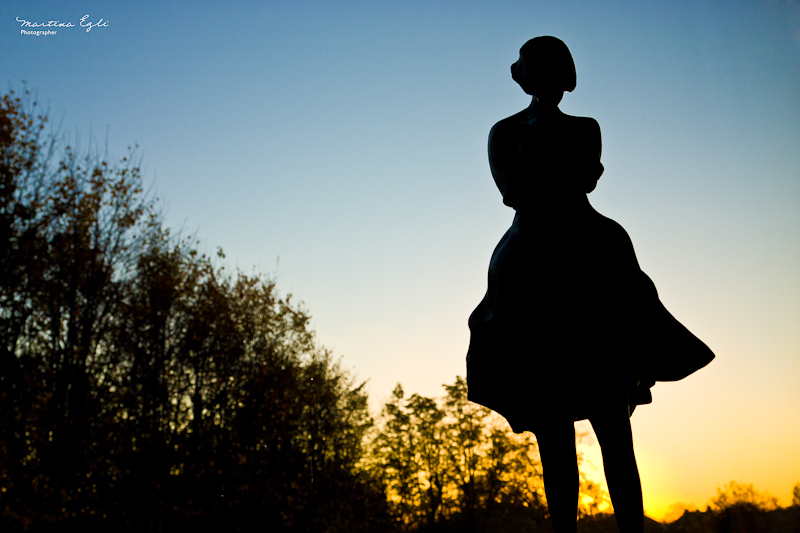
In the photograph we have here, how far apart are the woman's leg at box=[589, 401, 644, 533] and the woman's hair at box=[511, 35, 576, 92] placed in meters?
1.64

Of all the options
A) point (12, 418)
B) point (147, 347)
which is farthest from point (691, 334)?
point (147, 347)

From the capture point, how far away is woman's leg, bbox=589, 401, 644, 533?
248 centimetres

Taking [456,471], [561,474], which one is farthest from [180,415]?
[561,474]

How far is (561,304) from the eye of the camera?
2.81 m

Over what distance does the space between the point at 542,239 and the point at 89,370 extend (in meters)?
18.3

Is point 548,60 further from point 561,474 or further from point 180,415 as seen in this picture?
point 180,415

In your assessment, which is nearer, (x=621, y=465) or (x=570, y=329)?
(x=621, y=465)

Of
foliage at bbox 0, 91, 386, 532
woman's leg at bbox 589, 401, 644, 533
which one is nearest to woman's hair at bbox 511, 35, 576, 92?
woman's leg at bbox 589, 401, 644, 533

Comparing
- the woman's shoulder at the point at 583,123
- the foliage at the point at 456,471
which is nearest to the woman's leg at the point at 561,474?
the woman's shoulder at the point at 583,123

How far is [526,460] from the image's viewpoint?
2645cm

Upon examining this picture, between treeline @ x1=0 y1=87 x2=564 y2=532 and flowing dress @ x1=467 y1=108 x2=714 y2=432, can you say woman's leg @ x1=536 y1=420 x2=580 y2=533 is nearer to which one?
flowing dress @ x1=467 y1=108 x2=714 y2=432

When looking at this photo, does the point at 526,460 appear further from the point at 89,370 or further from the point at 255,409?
the point at 89,370

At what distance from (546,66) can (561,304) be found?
1229 millimetres

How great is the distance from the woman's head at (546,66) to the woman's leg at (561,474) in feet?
5.50
